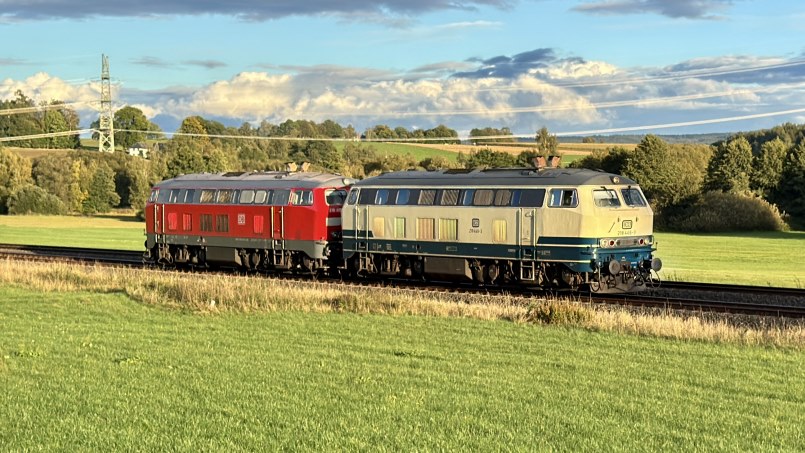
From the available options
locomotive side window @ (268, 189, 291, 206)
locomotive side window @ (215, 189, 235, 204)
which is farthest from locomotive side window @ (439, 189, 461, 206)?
locomotive side window @ (215, 189, 235, 204)

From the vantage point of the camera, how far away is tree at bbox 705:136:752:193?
95.5m

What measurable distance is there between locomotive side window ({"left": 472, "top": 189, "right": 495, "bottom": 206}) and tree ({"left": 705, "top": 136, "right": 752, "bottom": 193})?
71374 millimetres

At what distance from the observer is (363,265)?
33625mm

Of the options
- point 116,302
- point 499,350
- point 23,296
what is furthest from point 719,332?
point 23,296

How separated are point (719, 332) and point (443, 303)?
7.77 m

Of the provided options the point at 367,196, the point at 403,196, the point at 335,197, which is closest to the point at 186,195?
the point at 335,197

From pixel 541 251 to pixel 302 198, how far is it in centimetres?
1090

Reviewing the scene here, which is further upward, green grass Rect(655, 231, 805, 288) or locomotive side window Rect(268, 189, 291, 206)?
locomotive side window Rect(268, 189, 291, 206)

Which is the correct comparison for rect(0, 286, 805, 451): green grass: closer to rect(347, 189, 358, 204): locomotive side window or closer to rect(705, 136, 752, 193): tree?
rect(347, 189, 358, 204): locomotive side window

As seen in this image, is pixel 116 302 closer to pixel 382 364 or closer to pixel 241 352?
pixel 241 352

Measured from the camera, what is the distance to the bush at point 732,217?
3339 inches

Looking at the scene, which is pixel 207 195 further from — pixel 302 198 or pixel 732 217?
pixel 732 217

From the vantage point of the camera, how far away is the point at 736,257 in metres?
55.9

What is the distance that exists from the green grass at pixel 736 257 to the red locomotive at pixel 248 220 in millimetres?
14216
